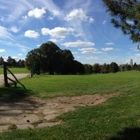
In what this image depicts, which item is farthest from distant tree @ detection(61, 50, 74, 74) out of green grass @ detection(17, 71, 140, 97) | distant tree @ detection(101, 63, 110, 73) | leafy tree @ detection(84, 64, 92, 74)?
green grass @ detection(17, 71, 140, 97)

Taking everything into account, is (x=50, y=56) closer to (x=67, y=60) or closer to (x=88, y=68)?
(x=67, y=60)

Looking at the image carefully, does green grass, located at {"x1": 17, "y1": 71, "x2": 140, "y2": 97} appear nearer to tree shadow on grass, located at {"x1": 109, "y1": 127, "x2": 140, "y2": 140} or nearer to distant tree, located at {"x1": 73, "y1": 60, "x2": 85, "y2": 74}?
tree shadow on grass, located at {"x1": 109, "y1": 127, "x2": 140, "y2": 140}

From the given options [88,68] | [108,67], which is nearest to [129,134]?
[108,67]

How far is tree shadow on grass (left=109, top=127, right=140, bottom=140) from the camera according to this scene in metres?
4.16

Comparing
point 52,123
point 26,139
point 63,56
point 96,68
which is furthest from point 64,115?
point 96,68

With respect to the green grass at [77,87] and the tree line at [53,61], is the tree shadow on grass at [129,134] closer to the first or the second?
the green grass at [77,87]

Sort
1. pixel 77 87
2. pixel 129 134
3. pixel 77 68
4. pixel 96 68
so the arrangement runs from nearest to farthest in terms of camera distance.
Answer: pixel 129 134 < pixel 77 87 < pixel 77 68 < pixel 96 68

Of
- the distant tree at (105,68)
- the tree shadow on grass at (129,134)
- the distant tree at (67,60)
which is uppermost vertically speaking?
the distant tree at (67,60)

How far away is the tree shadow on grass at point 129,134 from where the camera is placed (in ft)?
13.6

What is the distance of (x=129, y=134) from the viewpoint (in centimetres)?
432

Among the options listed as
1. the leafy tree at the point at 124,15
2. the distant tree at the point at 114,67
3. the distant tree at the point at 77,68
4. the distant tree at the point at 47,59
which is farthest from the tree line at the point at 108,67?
the leafy tree at the point at 124,15

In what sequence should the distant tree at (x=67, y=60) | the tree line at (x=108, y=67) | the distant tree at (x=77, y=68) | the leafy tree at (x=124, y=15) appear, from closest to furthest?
the leafy tree at (x=124, y=15)
the distant tree at (x=67, y=60)
the distant tree at (x=77, y=68)
the tree line at (x=108, y=67)

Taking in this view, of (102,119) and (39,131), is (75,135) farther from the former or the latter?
(102,119)

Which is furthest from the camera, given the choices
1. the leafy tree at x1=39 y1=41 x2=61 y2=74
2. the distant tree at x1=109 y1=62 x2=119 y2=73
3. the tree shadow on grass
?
the distant tree at x1=109 y1=62 x2=119 y2=73
